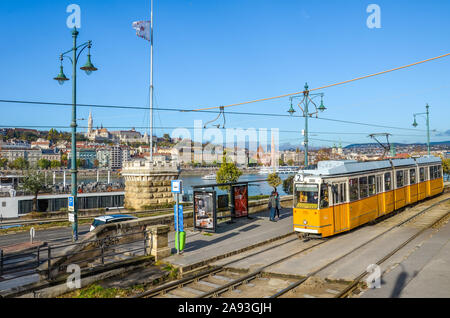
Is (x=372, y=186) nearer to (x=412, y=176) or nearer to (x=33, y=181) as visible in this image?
(x=412, y=176)

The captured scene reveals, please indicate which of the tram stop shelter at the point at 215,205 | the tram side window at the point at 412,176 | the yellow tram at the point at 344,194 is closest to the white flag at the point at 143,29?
the tram stop shelter at the point at 215,205

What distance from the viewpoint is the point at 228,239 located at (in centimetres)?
1523

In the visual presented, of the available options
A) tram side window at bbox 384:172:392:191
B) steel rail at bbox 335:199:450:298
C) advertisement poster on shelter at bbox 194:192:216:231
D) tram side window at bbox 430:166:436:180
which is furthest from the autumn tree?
tram side window at bbox 430:166:436:180

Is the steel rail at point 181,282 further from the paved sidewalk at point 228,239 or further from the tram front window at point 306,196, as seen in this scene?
the tram front window at point 306,196

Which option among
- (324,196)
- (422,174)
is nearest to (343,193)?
(324,196)

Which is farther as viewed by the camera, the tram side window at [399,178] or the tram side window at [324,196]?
the tram side window at [399,178]

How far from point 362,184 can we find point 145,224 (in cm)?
989

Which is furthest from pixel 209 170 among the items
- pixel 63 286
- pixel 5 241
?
pixel 63 286

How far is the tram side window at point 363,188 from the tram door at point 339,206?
1519 mm

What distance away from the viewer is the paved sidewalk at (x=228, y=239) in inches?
481

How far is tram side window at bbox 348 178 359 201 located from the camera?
1549 centimetres

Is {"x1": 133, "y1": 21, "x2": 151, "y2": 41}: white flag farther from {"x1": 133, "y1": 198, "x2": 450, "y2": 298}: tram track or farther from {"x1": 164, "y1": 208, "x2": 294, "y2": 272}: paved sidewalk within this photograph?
{"x1": 133, "y1": 198, "x2": 450, "y2": 298}: tram track
